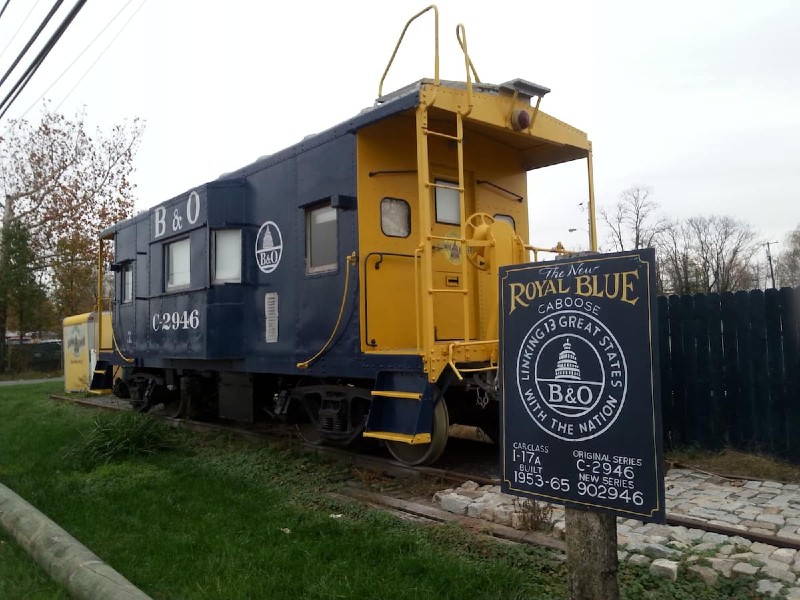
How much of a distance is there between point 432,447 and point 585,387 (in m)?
3.33

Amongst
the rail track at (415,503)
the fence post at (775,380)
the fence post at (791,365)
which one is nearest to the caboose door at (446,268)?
the rail track at (415,503)

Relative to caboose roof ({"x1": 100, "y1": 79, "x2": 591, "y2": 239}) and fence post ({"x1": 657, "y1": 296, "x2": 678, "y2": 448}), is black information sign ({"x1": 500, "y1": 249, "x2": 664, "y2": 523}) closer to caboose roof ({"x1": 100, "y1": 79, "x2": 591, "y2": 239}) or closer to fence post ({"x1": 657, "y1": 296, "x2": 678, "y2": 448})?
caboose roof ({"x1": 100, "y1": 79, "x2": 591, "y2": 239})

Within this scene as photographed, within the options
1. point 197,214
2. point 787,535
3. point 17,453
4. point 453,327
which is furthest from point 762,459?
point 17,453

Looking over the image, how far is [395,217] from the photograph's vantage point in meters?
6.88

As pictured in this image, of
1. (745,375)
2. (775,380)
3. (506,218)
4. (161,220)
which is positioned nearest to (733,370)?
(745,375)

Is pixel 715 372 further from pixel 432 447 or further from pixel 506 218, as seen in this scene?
pixel 432 447

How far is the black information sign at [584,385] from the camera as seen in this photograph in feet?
9.04

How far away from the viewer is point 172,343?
922 centimetres

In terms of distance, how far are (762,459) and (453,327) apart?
3.28 metres

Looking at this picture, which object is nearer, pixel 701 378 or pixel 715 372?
pixel 715 372

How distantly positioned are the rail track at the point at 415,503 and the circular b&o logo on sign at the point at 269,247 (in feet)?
6.91

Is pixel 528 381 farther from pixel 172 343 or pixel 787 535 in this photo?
pixel 172 343

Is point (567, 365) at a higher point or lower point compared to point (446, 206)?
lower

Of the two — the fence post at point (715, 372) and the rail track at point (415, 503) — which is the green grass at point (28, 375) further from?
the fence post at point (715, 372)
